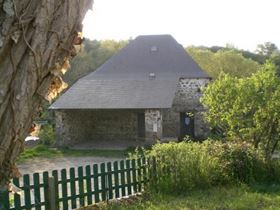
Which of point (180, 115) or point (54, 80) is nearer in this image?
point (54, 80)

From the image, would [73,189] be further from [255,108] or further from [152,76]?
[152,76]

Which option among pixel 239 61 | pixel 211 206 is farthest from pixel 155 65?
pixel 211 206

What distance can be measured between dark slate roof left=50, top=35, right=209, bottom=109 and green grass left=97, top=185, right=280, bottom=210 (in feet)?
48.0

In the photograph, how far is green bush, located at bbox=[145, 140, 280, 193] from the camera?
10336 millimetres

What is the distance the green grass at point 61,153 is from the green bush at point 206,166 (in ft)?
36.4

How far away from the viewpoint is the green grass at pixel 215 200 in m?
8.66

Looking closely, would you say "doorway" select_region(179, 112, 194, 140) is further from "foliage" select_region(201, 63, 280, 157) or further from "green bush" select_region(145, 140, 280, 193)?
"green bush" select_region(145, 140, 280, 193)

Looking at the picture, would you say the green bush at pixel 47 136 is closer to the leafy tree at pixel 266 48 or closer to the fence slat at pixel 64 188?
the fence slat at pixel 64 188

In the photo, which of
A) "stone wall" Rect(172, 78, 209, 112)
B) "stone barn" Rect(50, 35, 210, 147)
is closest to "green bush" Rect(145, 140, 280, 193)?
"stone barn" Rect(50, 35, 210, 147)

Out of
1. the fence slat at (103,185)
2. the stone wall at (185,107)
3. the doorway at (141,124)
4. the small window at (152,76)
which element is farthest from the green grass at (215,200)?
the small window at (152,76)

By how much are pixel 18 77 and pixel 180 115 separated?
26629 mm

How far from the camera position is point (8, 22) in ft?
4.48

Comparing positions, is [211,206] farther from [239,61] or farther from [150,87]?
[239,61]

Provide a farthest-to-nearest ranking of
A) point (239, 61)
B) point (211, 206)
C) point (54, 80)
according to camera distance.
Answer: point (239, 61), point (211, 206), point (54, 80)
